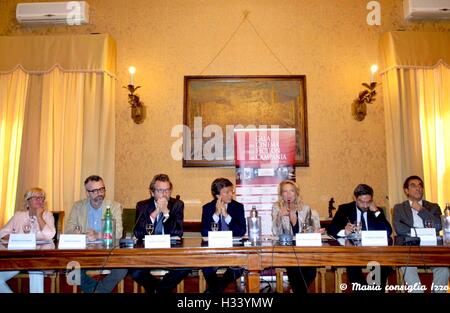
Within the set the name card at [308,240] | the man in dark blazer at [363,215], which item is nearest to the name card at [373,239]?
the name card at [308,240]

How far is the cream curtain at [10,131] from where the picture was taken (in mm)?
5066

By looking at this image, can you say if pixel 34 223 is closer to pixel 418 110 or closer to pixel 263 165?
pixel 263 165

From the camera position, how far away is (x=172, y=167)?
5.19m

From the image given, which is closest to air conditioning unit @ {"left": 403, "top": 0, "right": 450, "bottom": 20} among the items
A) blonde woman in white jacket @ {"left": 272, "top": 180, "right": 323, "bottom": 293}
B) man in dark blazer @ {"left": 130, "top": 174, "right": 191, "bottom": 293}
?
blonde woman in white jacket @ {"left": 272, "top": 180, "right": 323, "bottom": 293}

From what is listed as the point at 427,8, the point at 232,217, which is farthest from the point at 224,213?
the point at 427,8

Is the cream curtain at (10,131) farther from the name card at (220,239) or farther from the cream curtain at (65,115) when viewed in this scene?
the name card at (220,239)

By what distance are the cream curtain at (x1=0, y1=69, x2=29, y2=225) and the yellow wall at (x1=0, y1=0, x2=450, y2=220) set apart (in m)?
0.73

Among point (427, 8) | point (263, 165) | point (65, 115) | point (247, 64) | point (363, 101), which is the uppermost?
point (427, 8)

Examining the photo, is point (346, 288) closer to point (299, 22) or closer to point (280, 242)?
point (280, 242)

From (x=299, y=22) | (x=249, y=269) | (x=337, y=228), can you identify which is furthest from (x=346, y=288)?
(x=299, y=22)

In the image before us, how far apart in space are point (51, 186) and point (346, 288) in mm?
3529

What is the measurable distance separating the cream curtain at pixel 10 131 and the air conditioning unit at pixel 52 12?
2.30 feet

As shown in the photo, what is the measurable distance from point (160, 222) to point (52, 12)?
3352 mm

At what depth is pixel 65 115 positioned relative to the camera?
202 inches
